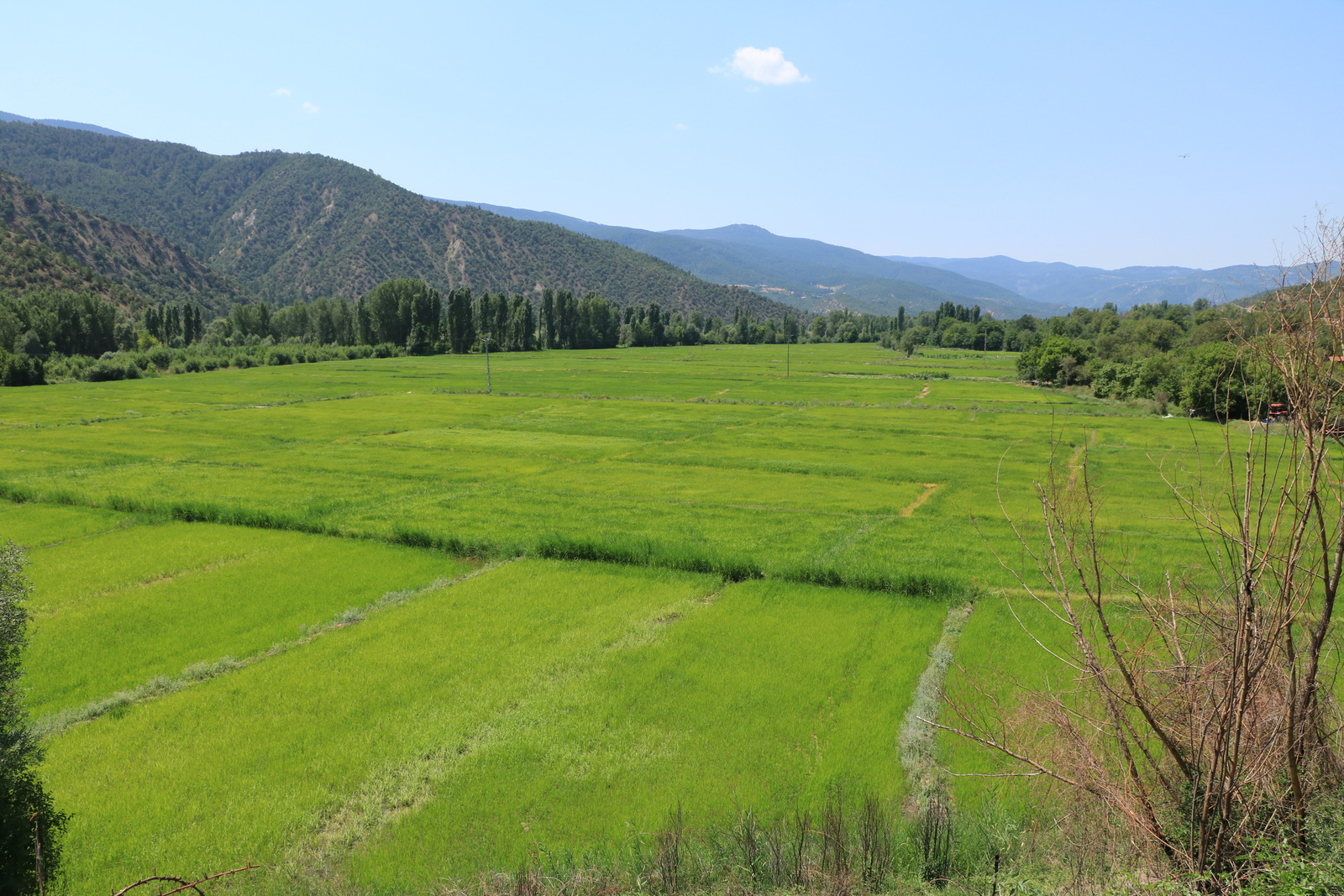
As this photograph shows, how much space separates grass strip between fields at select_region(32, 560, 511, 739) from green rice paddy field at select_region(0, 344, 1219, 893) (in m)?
0.06

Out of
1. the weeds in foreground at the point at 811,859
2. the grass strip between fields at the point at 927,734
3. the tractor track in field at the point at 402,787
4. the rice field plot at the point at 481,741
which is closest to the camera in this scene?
the weeds in foreground at the point at 811,859

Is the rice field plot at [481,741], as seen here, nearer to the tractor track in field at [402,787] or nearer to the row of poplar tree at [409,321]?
the tractor track in field at [402,787]

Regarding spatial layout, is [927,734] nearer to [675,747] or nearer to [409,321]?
[675,747]

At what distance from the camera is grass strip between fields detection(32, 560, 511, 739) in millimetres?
13633

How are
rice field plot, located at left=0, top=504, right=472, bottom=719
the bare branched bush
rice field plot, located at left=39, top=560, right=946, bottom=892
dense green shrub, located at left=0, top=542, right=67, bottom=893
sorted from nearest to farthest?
the bare branched bush < dense green shrub, located at left=0, top=542, right=67, bottom=893 < rice field plot, located at left=39, top=560, right=946, bottom=892 < rice field plot, located at left=0, top=504, right=472, bottom=719

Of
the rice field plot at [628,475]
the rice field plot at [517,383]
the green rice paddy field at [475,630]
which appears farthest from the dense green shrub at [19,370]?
the green rice paddy field at [475,630]

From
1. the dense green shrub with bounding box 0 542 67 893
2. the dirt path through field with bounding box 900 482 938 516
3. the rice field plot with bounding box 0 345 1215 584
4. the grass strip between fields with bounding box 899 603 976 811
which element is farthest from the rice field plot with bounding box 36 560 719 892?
the dirt path through field with bounding box 900 482 938 516

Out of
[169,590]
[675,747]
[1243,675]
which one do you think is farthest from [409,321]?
[1243,675]

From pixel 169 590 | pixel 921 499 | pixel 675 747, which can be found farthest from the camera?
pixel 921 499

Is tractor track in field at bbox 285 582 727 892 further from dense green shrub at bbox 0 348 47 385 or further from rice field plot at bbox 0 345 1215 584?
dense green shrub at bbox 0 348 47 385

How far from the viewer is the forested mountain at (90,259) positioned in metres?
130

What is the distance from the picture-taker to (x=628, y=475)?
124 ft

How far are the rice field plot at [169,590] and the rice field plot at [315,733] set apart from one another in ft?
5.36

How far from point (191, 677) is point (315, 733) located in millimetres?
4542
